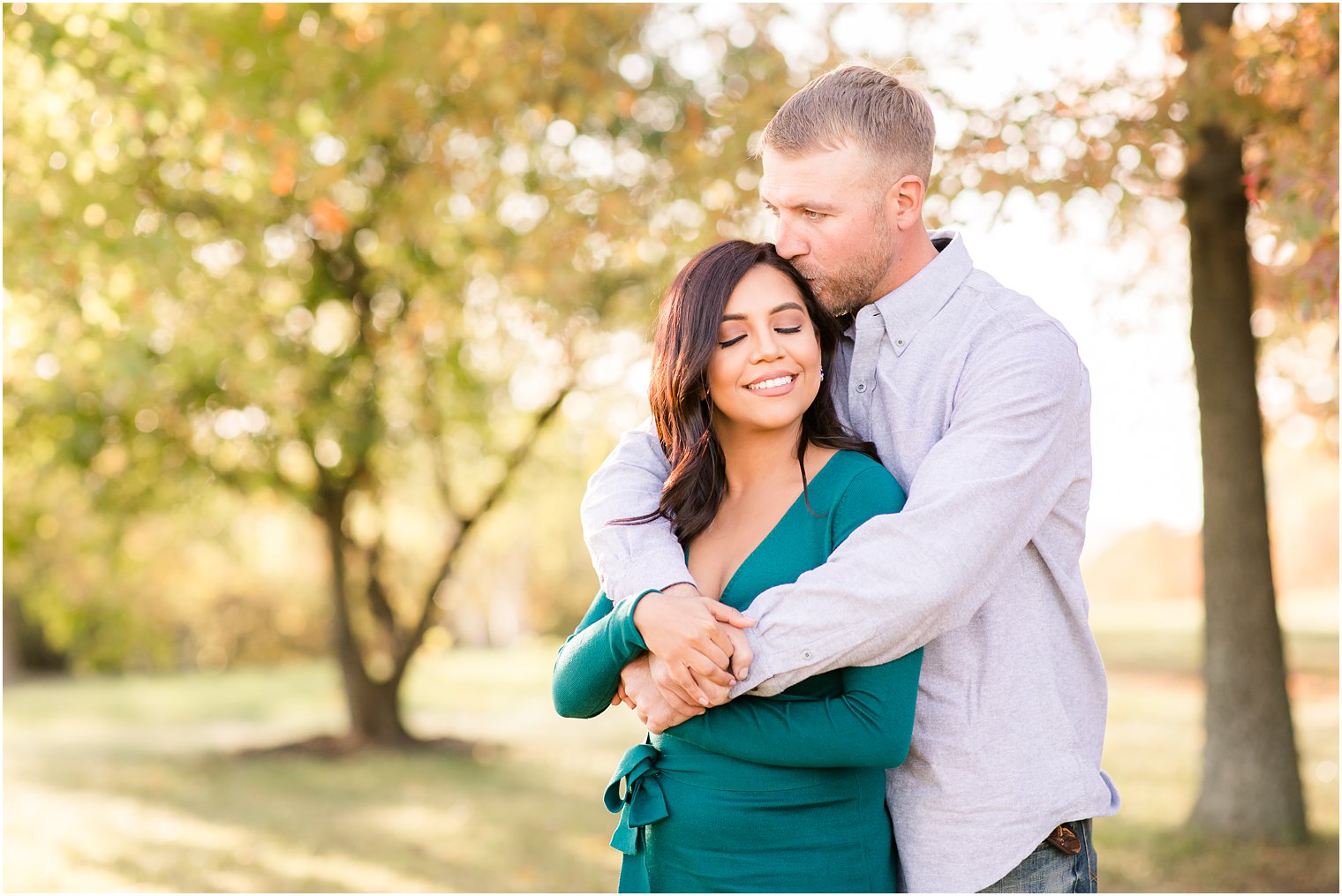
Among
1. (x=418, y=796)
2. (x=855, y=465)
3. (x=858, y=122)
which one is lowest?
(x=855, y=465)

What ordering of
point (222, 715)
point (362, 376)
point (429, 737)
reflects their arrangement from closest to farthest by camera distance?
point (362, 376), point (429, 737), point (222, 715)

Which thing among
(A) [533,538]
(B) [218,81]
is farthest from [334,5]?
(A) [533,538]

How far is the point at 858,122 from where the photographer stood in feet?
8.55

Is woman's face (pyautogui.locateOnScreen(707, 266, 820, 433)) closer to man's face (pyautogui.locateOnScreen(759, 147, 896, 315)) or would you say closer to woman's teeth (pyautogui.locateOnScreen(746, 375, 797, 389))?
woman's teeth (pyautogui.locateOnScreen(746, 375, 797, 389))

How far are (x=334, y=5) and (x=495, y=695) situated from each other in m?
10.2

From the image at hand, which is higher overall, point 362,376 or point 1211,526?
point 362,376

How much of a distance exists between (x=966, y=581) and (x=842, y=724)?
0.33 m

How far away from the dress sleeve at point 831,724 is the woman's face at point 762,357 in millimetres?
313

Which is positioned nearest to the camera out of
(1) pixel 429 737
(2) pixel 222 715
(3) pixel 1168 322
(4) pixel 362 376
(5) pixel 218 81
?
(5) pixel 218 81

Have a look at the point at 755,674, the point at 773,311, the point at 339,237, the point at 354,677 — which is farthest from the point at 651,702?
the point at 354,677

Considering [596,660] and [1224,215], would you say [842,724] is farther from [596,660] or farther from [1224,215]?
[1224,215]

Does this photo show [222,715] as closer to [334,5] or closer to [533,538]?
[533,538]

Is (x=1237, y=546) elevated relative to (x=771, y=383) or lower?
elevated

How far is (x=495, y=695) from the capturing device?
16078 mm
